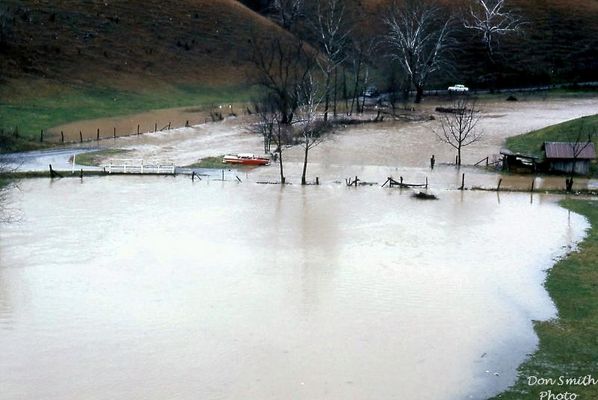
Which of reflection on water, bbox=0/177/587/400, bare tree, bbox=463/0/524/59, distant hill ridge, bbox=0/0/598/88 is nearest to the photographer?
reflection on water, bbox=0/177/587/400

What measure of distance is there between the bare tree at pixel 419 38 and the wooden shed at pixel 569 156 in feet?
93.2

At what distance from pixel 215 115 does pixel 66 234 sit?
99.8ft

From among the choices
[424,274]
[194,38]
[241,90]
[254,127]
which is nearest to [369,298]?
[424,274]

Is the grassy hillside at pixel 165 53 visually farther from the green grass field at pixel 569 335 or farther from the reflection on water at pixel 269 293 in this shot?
the green grass field at pixel 569 335

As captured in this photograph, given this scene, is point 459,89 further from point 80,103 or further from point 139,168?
point 139,168

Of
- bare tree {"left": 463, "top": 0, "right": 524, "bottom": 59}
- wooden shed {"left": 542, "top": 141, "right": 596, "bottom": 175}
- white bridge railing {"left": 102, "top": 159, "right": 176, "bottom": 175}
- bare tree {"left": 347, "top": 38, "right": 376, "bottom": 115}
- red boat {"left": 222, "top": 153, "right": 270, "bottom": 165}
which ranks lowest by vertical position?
white bridge railing {"left": 102, "top": 159, "right": 176, "bottom": 175}

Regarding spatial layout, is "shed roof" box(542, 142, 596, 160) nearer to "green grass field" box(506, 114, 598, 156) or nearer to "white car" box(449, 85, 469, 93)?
"green grass field" box(506, 114, 598, 156)

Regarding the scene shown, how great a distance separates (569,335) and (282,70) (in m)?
55.3

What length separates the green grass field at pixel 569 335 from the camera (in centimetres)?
1652

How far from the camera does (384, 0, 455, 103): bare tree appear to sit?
6825 centimetres

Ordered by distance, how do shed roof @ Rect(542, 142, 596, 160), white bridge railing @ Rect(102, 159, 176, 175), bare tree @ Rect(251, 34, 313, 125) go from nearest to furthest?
white bridge railing @ Rect(102, 159, 176, 175) → shed roof @ Rect(542, 142, 596, 160) → bare tree @ Rect(251, 34, 313, 125)

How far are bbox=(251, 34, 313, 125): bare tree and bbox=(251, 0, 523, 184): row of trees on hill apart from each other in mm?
105

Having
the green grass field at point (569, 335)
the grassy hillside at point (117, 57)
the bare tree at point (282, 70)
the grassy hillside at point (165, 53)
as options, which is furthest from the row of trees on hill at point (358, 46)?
the green grass field at point (569, 335)

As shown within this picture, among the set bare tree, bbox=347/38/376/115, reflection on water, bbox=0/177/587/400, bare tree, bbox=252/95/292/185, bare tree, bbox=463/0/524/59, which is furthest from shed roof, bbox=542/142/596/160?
bare tree, bbox=463/0/524/59
